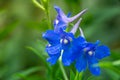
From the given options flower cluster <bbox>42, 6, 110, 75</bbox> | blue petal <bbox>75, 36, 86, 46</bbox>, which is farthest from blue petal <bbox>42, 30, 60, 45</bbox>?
blue petal <bbox>75, 36, 86, 46</bbox>

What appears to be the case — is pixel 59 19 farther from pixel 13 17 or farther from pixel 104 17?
pixel 13 17

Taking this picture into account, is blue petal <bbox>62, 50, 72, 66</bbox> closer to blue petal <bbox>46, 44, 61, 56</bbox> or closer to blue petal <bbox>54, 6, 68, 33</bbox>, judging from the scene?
blue petal <bbox>46, 44, 61, 56</bbox>

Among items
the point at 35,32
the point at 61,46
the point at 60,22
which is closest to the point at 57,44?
the point at 61,46

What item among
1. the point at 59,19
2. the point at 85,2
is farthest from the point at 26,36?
the point at 59,19

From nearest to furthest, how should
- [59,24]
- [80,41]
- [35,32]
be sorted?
[80,41] < [59,24] < [35,32]

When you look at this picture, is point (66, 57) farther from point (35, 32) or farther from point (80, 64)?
point (35, 32)

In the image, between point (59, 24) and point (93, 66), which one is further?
point (59, 24)

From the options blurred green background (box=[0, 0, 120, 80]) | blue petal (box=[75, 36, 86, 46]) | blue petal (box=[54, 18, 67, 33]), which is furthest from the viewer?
Answer: blurred green background (box=[0, 0, 120, 80])

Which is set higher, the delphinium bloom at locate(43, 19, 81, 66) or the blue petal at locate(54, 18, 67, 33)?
the blue petal at locate(54, 18, 67, 33)
